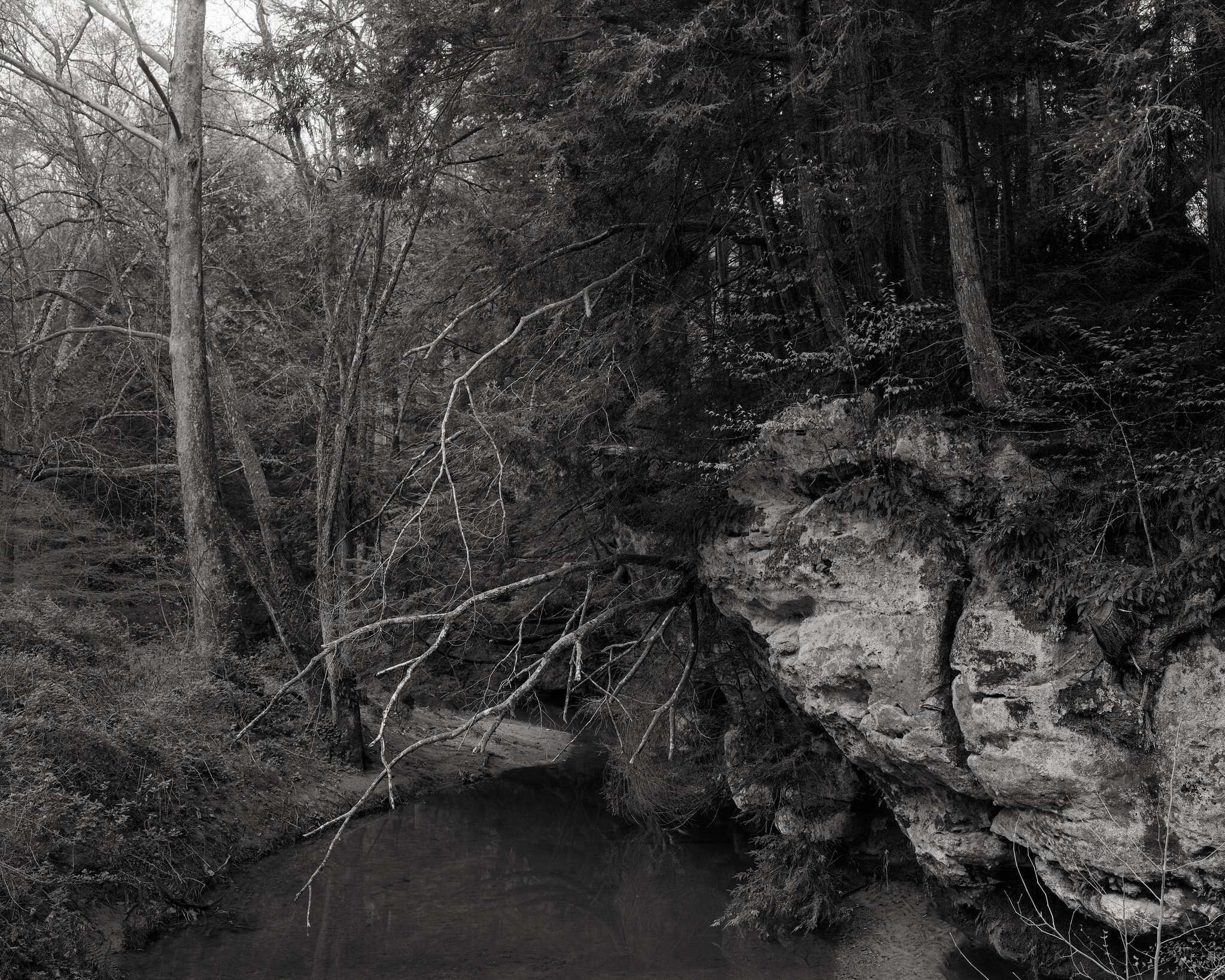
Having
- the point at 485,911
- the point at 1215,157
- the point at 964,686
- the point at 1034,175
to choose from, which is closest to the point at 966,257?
the point at 1215,157

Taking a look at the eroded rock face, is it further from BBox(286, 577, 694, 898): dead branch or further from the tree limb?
the tree limb

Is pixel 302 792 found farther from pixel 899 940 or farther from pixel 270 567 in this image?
pixel 899 940

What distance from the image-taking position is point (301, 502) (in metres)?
14.4

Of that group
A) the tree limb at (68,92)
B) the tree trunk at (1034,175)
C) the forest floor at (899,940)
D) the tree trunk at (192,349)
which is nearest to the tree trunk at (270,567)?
the tree trunk at (192,349)

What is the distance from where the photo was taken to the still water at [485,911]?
7828 millimetres

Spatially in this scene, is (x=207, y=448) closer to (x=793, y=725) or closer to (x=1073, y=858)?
(x=793, y=725)

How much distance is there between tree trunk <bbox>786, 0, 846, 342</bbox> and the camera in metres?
7.92

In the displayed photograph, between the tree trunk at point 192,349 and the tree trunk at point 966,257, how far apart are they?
874cm

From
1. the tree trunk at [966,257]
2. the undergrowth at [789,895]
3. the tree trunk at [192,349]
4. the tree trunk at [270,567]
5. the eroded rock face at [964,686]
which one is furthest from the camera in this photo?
the tree trunk at [270,567]

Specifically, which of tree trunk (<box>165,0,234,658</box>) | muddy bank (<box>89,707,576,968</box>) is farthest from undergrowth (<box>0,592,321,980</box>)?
tree trunk (<box>165,0,234,658</box>)

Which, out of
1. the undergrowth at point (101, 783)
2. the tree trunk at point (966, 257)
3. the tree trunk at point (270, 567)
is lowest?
the undergrowth at point (101, 783)

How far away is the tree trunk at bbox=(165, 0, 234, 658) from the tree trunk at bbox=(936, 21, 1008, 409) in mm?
8738

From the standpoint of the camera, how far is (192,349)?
11.7m

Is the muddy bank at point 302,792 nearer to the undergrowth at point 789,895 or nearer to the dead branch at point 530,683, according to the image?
the dead branch at point 530,683
